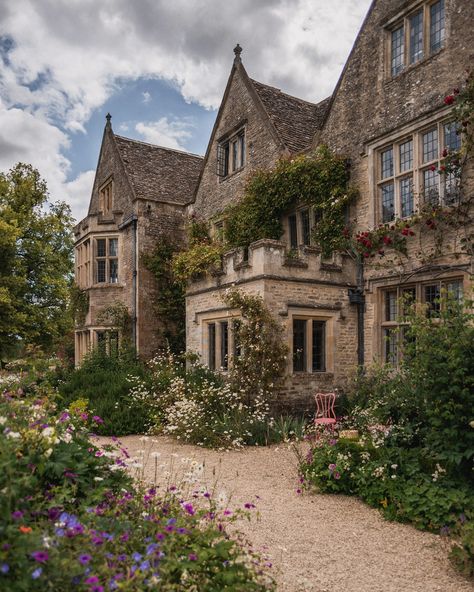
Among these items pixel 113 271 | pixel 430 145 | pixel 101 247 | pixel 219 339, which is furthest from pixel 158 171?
pixel 430 145

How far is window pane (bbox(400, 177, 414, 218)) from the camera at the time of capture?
10930mm

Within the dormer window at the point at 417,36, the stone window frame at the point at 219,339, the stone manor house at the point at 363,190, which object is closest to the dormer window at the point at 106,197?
the stone manor house at the point at 363,190

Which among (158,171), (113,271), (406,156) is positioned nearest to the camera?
(406,156)

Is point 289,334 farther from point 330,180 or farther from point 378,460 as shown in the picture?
point 378,460

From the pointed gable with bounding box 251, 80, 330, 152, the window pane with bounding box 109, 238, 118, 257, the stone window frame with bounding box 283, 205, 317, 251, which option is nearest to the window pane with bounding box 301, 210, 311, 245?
the stone window frame with bounding box 283, 205, 317, 251

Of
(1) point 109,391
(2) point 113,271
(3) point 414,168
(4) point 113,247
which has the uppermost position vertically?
(3) point 414,168

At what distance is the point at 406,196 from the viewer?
36.3 feet

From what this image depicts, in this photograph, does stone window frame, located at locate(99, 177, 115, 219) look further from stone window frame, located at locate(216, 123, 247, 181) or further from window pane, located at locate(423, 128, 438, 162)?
window pane, located at locate(423, 128, 438, 162)

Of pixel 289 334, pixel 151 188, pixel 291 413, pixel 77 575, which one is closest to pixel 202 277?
pixel 289 334

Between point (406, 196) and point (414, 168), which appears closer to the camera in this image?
point (414, 168)

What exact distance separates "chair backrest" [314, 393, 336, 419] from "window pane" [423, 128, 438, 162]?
211 inches

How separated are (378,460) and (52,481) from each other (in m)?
4.06

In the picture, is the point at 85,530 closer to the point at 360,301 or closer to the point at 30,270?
the point at 360,301

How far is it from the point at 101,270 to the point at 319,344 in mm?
10509
